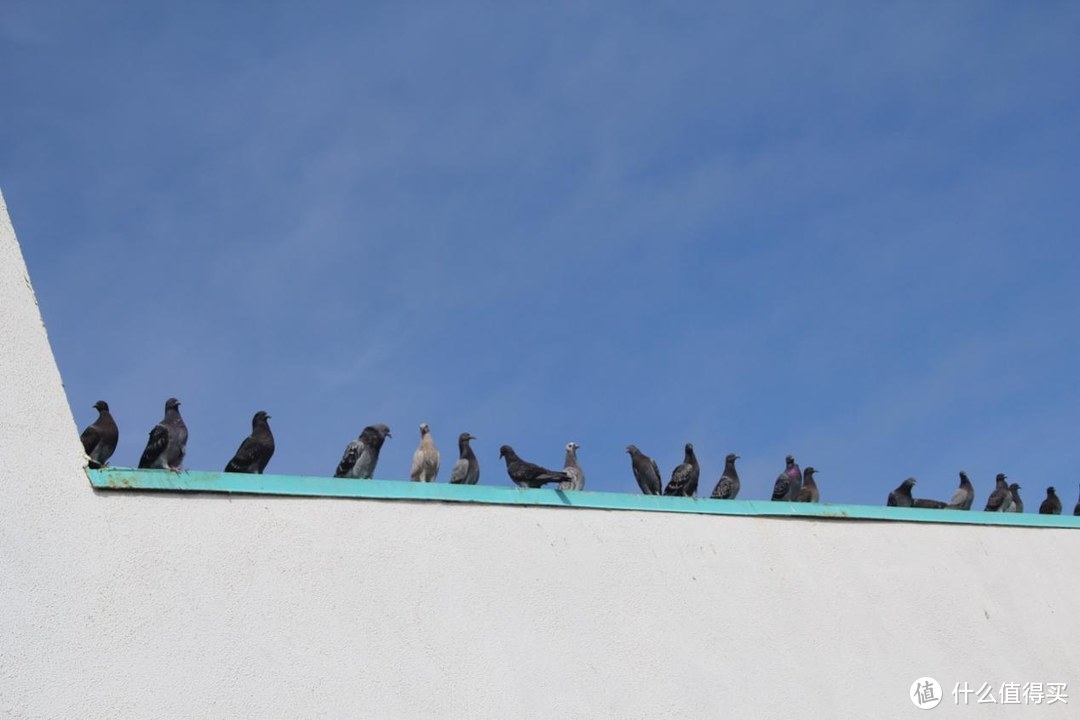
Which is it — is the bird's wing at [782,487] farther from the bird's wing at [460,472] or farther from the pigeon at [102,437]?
the pigeon at [102,437]

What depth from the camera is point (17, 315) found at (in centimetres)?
711

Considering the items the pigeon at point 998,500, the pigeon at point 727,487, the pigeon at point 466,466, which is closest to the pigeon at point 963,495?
the pigeon at point 998,500

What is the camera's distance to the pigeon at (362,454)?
37.7ft

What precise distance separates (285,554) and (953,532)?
6241mm

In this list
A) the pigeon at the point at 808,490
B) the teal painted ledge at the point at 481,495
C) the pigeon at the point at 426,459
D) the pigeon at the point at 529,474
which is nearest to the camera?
the teal painted ledge at the point at 481,495

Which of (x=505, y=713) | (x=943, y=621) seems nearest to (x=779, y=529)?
(x=943, y=621)

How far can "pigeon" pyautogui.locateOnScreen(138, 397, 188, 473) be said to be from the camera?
9.54m

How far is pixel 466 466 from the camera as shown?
1299 centimetres

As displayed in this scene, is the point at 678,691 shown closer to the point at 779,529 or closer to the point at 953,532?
the point at 779,529

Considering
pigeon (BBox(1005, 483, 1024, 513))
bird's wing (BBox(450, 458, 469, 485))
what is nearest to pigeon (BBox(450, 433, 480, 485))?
bird's wing (BBox(450, 458, 469, 485))

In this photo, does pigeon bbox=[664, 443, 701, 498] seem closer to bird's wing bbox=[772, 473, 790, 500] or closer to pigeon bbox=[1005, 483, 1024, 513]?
bird's wing bbox=[772, 473, 790, 500]

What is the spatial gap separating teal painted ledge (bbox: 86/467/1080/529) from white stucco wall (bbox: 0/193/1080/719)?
0.08 m

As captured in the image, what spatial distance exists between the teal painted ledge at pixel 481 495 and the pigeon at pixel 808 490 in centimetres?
427

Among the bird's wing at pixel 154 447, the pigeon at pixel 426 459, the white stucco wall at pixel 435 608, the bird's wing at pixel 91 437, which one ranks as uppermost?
the pigeon at pixel 426 459
